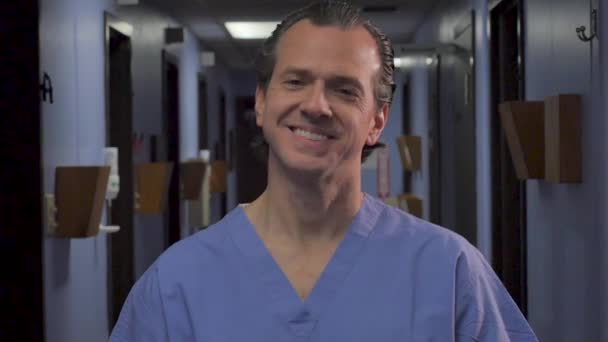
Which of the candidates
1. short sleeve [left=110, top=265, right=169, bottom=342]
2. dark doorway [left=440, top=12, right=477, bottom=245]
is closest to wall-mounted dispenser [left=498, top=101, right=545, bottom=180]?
dark doorway [left=440, top=12, right=477, bottom=245]

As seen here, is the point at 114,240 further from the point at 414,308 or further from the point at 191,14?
the point at 414,308

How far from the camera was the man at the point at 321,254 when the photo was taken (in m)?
1.30

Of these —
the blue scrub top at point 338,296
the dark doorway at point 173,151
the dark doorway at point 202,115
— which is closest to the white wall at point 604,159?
the blue scrub top at point 338,296

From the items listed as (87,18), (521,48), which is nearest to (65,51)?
(87,18)

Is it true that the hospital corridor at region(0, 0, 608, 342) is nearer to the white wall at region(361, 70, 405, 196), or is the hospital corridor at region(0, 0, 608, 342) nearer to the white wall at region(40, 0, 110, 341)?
the white wall at region(40, 0, 110, 341)

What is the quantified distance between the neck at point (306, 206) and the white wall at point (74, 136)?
6.38 feet

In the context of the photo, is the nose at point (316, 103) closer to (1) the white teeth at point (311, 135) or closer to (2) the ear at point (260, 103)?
(1) the white teeth at point (311, 135)

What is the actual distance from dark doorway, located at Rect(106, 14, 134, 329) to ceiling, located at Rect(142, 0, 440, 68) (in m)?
0.86

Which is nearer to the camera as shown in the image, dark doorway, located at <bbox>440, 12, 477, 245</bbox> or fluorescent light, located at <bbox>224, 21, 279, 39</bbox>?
dark doorway, located at <bbox>440, 12, 477, 245</bbox>

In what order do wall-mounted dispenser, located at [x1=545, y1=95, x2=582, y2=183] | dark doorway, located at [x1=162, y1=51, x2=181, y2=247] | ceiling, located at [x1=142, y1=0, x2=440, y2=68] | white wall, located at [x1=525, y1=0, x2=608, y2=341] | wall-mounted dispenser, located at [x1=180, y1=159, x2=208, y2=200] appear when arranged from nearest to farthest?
white wall, located at [x1=525, y1=0, x2=608, y2=341] → wall-mounted dispenser, located at [x1=545, y1=95, x2=582, y2=183] → ceiling, located at [x1=142, y1=0, x2=440, y2=68] → dark doorway, located at [x1=162, y1=51, x2=181, y2=247] → wall-mounted dispenser, located at [x1=180, y1=159, x2=208, y2=200]

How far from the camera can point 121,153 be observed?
464 centimetres

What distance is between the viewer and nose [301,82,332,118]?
1271mm

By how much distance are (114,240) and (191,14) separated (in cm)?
242

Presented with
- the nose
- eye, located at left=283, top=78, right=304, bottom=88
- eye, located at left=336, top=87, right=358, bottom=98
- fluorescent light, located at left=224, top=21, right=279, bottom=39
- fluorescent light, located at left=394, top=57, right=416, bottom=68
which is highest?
fluorescent light, located at left=224, top=21, right=279, bottom=39
